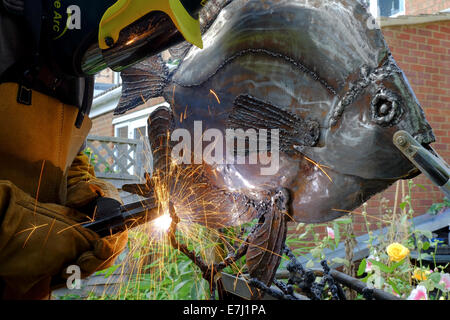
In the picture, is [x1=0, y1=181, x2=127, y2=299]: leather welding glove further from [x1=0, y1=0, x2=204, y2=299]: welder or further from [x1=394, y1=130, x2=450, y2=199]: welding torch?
[x1=394, y1=130, x2=450, y2=199]: welding torch

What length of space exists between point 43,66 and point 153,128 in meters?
0.31

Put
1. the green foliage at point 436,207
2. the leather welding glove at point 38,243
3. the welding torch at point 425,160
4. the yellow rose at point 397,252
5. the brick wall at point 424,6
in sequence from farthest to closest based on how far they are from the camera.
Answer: the brick wall at point 424,6 → the green foliage at point 436,207 → the yellow rose at point 397,252 → the leather welding glove at point 38,243 → the welding torch at point 425,160

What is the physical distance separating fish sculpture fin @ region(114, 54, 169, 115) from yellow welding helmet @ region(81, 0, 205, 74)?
29 cm

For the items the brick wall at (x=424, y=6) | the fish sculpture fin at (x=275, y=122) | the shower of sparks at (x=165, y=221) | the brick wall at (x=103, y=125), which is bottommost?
the shower of sparks at (x=165, y=221)

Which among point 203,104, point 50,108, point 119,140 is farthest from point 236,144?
point 119,140

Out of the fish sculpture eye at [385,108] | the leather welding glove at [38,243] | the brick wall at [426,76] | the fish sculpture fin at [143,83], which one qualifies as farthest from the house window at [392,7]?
the leather welding glove at [38,243]

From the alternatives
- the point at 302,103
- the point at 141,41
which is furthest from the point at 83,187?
the point at 302,103

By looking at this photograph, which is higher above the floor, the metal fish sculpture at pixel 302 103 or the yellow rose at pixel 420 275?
the metal fish sculpture at pixel 302 103

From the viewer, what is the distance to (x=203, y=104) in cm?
93

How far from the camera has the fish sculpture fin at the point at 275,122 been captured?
0.74 m

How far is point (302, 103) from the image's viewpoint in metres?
0.75

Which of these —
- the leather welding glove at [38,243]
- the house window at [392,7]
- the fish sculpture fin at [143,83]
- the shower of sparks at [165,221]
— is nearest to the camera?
the leather welding glove at [38,243]

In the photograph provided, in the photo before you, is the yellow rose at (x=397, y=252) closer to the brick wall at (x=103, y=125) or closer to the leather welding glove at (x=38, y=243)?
the leather welding glove at (x=38, y=243)
